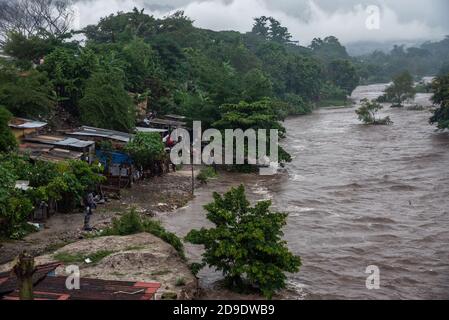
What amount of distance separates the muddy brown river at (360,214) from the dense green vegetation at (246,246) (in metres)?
0.85

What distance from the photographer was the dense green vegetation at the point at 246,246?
984cm

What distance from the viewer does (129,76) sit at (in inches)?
1208

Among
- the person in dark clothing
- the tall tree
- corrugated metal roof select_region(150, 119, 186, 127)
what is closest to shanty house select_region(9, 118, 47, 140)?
the person in dark clothing

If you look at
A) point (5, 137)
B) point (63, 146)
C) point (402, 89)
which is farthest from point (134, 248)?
point (402, 89)

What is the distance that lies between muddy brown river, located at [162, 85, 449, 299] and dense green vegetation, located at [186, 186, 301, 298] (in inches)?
33.7

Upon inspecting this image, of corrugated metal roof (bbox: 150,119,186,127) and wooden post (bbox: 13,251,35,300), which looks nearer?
wooden post (bbox: 13,251,35,300)

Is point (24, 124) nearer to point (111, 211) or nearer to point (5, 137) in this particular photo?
point (5, 137)

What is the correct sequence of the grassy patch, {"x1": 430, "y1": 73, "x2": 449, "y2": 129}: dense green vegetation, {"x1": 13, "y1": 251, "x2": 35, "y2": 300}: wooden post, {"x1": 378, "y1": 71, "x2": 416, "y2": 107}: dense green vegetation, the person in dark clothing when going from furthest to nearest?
1. {"x1": 378, "y1": 71, "x2": 416, "y2": 107}: dense green vegetation
2. {"x1": 430, "y1": 73, "x2": 449, "y2": 129}: dense green vegetation
3. the person in dark clothing
4. the grassy patch
5. {"x1": 13, "y1": 251, "x2": 35, "y2": 300}: wooden post

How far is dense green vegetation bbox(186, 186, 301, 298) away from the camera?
9.84 m

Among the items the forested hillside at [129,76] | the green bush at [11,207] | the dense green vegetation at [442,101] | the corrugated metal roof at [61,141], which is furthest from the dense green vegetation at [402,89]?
the green bush at [11,207]

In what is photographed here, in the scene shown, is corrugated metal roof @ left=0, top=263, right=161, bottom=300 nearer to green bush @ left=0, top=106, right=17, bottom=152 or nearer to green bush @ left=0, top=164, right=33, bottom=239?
green bush @ left=0, top=164, right=33, bottom=239

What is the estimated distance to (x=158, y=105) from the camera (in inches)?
1190

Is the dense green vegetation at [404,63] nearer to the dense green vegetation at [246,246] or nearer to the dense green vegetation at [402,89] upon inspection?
the dense green vegetation at [402,89]

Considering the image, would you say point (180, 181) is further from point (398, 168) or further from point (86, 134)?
point (398, 168)
